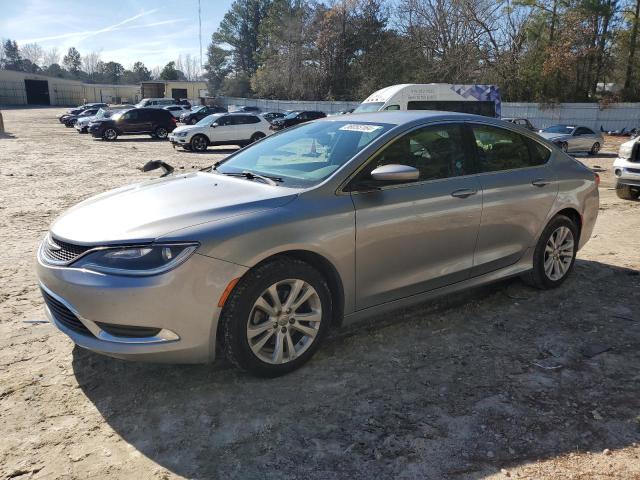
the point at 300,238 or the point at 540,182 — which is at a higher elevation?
the point at 540,182

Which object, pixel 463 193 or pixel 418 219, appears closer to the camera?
pixel 418 219

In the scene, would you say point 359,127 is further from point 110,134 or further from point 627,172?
point 110,134

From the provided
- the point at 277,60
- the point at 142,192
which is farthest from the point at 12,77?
the point at 142,192

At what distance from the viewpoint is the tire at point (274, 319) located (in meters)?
3.09

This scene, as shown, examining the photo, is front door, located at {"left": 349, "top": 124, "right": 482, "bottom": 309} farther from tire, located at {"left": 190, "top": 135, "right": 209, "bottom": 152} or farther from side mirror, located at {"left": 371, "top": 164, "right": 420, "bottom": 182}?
tire, located at {"left": 190, "top": 135, "right": 209, "bottom": 152}

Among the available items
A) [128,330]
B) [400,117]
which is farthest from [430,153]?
[128,330]

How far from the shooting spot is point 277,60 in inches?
2232

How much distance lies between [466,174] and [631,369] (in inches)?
71.8

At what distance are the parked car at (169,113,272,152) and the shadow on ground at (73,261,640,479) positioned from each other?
64.3ft

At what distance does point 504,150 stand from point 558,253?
4.03 feet

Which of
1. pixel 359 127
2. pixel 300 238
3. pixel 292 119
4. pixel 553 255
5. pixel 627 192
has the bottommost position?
pixel 627 192

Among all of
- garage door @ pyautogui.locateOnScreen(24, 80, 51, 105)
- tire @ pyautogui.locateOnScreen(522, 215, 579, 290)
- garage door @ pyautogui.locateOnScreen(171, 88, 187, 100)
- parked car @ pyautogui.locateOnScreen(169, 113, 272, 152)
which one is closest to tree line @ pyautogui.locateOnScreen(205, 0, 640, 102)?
parked car @ pyautogui.locateOnScreen(169, 113, 272, 152)

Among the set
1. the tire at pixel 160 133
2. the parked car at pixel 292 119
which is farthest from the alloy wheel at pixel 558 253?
the tire at pixel 160 133

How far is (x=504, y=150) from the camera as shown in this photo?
460 centimetres
